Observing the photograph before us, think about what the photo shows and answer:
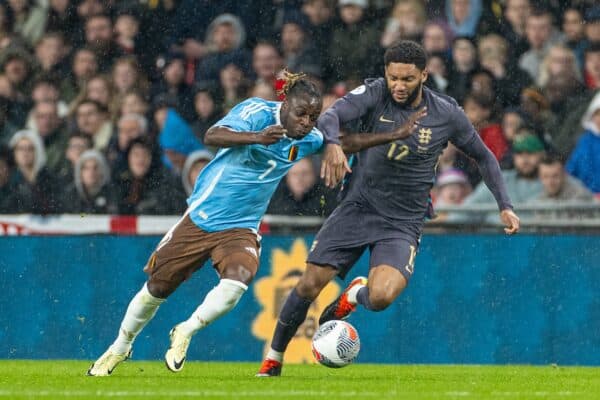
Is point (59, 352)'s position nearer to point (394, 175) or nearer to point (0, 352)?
point (0, 352)

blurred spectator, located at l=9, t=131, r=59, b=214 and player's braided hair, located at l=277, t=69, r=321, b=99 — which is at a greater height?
player's braided hair, located at l=277, t=69, r=321, b=99

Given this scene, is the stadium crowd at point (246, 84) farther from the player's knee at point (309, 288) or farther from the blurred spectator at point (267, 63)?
the player's knee at point (309, 288)

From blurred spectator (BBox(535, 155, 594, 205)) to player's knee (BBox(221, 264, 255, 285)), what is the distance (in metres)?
4.15

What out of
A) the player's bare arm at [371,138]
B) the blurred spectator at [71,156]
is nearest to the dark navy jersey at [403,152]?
the player's bare arm at [371,138]

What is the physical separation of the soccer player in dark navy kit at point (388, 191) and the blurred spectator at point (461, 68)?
12.1 ft

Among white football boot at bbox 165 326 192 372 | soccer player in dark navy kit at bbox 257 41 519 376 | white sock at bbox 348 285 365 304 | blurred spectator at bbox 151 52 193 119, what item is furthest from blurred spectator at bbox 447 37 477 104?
white football boot at bbox 165 326 192 372

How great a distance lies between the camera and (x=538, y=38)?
45.0ft

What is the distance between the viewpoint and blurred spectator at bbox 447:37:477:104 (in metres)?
13.6

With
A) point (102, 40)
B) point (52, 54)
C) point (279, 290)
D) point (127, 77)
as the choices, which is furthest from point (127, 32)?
point (279, 290)

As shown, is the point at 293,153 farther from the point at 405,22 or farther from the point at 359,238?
the point at 405,22

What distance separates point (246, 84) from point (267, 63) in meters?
0.34

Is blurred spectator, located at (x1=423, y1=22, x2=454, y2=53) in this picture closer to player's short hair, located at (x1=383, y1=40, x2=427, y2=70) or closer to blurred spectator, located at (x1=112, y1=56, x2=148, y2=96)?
blurred spectator, located at (x1=112, y1=56, x2=148, y2=96)

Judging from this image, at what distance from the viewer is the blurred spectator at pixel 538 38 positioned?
13680 millimetres

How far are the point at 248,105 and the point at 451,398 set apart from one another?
261 centimetres
